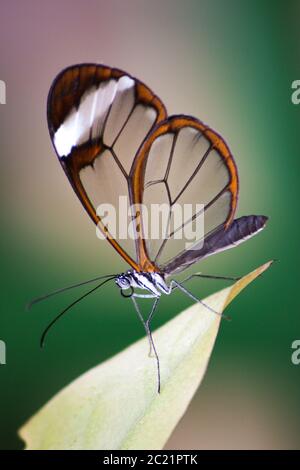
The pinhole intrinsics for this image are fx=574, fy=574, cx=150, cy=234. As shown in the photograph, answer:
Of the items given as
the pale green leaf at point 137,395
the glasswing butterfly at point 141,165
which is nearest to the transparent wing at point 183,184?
the glasswing butterfly at point 141,165

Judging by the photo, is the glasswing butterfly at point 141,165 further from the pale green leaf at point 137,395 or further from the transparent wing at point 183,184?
the pale green leaf at point 137,395

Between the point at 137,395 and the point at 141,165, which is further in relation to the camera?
the point at 141,165

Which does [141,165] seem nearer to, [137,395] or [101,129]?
[101,129]

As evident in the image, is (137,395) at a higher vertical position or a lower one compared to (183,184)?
lower

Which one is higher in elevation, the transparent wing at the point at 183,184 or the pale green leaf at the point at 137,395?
the transparent wing at the point at 183,184

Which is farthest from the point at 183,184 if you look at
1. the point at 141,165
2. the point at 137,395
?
the point at 137,395

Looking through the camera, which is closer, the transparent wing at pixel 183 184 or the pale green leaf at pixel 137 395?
the pale green leaf at pixel 137 395
